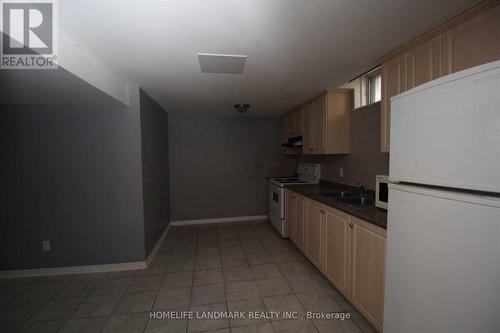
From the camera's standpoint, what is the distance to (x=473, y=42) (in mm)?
1319

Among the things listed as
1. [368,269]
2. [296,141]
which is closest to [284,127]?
[296,141]

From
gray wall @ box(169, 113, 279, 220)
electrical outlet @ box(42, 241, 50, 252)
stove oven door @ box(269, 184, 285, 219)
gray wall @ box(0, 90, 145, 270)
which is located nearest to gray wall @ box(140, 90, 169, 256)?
gray wall @ box(0, 90, 145, 270)

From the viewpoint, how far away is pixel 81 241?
2.71 m

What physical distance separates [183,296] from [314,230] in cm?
165

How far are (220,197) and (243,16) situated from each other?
3.84 m

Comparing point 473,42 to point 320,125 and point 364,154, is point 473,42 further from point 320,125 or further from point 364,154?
point 320,125

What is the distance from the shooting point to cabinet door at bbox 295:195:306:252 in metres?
2.99

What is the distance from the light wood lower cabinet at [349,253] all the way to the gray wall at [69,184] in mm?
2234

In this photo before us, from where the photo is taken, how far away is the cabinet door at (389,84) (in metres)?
1.79

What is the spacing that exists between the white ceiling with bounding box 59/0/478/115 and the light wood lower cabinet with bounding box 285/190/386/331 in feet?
4.74

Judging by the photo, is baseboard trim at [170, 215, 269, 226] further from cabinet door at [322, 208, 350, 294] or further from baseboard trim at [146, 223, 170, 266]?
cabinet door at [322, 208, 350, 294]

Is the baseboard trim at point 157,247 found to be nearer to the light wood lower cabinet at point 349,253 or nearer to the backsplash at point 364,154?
the light wood lower cabinet at point 349,253

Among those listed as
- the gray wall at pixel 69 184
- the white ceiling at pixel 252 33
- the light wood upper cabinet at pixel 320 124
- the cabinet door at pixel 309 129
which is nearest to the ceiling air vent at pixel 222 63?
A: the white ceiling at pixel 252 33

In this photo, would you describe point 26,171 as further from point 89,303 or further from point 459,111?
point 459,111
